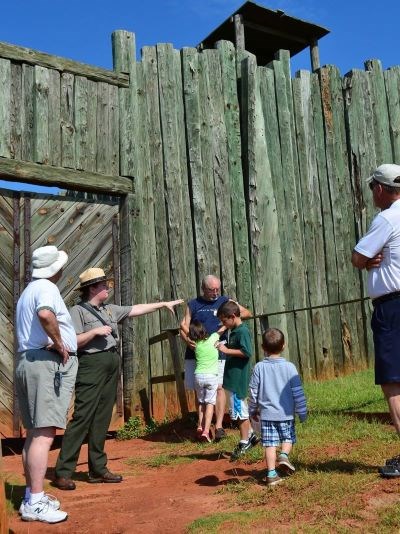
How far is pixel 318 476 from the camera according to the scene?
426cm

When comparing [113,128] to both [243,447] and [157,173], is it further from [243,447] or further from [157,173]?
[243,447]

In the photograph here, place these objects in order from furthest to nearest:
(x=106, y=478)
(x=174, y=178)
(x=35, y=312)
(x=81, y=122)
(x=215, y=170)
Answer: (x=215, y=170)
(x=174, y=178)
(x=81, y=122)
(x=106, y=478)
(x=35, y=312)

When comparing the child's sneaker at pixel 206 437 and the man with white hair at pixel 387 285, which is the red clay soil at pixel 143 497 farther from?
the man with white hair at pixel 387 285

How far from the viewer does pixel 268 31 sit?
42.9 feet

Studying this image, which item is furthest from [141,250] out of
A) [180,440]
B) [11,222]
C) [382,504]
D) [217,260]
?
[382,504]

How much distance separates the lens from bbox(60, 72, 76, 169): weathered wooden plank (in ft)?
24.9

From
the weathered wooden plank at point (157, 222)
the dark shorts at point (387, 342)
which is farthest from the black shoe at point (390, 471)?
the weathered wooden plank at point (157, 222)

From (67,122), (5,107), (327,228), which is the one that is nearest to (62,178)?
(67,122)

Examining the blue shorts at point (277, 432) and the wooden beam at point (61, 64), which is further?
the wooden beam at point (61, 64)

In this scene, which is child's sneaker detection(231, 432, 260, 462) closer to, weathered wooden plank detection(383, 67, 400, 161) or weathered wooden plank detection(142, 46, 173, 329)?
weathered wooden plank detection(142, 46, 173, 329)

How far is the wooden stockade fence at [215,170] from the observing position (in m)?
7.64

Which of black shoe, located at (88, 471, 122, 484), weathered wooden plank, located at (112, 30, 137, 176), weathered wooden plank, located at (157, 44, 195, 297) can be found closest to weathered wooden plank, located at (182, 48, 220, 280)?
weathered wooden plank, located at (157, 44, 195, 297)

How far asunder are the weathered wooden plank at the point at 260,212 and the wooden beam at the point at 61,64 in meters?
1.75

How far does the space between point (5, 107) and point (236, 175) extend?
303 centimetres
